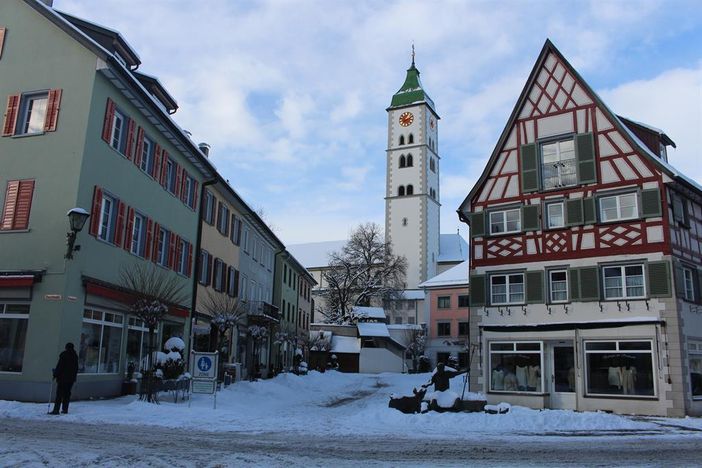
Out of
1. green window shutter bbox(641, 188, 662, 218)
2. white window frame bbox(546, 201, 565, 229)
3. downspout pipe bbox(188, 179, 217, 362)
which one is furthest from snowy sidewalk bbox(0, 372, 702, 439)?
white window frame bbox(546, 201, 565, 229)

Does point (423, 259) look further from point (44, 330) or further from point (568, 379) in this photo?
point (44, 330)

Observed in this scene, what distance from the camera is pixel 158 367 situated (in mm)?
21125

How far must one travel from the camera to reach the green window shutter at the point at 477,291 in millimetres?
26781

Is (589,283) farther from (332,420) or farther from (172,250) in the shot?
(172,250)

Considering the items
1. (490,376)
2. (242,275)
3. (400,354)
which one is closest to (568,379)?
(490,376)

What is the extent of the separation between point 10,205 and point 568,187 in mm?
19694

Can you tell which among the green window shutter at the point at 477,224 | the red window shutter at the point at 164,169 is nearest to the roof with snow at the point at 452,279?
the green window shutter at the point at 477,224

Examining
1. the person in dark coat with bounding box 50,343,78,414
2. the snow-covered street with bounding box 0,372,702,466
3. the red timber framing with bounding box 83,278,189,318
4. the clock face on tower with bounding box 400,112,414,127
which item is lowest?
the snow-covered street with bounding box 0,372,702,466

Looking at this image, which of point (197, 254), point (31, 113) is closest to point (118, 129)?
point (31, 113)

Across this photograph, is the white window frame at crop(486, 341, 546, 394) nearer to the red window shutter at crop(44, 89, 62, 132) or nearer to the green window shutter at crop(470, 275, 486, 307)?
the green window shutter at crop(470, 275, 486, 307)

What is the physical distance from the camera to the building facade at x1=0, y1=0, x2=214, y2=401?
18.7m

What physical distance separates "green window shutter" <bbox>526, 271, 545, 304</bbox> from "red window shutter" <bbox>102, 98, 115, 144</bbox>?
1623cm

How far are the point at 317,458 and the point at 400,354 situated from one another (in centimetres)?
5821

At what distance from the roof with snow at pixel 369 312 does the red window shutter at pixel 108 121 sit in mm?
53653
